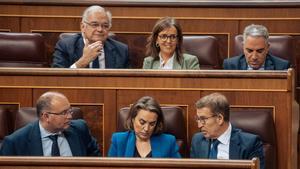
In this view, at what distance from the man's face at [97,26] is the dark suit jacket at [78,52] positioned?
0.14 feet

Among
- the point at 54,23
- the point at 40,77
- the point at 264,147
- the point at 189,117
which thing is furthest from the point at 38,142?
the point at 54,23

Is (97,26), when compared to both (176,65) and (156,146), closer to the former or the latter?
(176,65)

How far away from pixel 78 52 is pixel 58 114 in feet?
1.72

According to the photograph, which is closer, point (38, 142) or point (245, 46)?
point (38, 142)

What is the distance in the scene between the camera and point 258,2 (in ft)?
10.0

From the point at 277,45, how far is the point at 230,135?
0.64 m

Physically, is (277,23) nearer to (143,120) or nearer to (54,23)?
(54,23)

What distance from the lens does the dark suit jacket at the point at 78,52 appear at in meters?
2.76

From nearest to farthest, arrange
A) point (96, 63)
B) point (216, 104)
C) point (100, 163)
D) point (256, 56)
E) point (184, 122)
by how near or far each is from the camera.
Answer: point (100, 163) → point (216, 104) → point (184, 122) → point (256, 56) → point (96, 63)

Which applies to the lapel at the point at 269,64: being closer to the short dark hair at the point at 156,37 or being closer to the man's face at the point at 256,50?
the man's face at the point at 256,50

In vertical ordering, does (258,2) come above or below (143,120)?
above

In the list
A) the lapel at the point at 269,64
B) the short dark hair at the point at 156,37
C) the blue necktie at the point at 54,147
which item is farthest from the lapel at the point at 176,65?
the blue necktie at the point at 54,147

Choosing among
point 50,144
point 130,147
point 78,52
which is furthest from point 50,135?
point 78,52

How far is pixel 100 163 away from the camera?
74.7 inches
